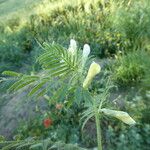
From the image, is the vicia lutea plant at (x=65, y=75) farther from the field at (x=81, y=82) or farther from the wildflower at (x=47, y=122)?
the wildflower at (x=47, y=122)

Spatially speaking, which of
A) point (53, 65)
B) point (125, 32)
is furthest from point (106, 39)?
point (53, 65)

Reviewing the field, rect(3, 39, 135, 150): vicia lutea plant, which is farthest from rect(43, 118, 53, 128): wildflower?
rect(3, 39, 135, 150): vicia lutea plant

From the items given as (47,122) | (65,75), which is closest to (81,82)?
(65,75)

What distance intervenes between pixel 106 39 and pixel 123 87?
188cm

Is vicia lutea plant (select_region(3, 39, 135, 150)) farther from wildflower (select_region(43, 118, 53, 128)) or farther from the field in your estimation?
wildflower (select_region(43, 118, 53, 128))

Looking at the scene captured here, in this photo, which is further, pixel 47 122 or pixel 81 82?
pixel 47 122

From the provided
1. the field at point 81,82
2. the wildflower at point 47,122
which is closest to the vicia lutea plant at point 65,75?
the field at point 81,82

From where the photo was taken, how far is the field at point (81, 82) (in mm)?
1862

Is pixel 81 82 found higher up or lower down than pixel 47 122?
lower down

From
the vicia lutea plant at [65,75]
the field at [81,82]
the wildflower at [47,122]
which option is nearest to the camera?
the vicia lutea plant at [65,75]

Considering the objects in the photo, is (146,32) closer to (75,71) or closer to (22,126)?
(22,126)

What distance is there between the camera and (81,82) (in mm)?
1780

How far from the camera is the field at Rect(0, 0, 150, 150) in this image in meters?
1.86

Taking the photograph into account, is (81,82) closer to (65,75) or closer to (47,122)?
(65,75)
